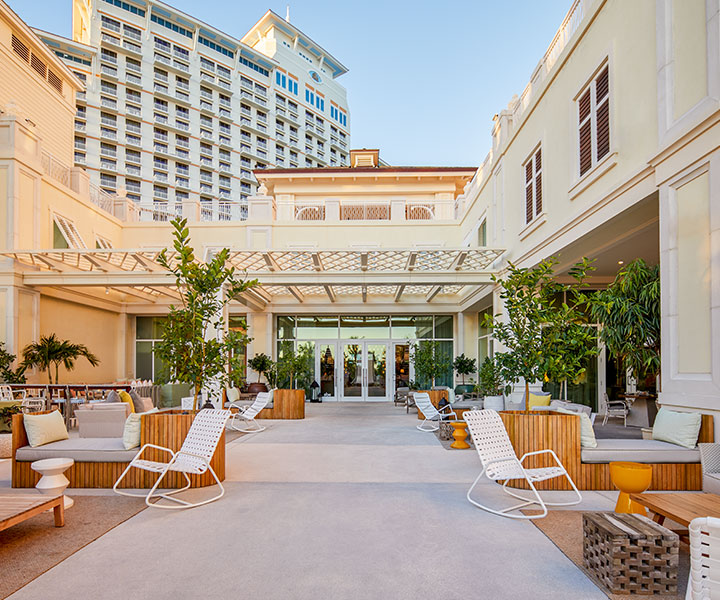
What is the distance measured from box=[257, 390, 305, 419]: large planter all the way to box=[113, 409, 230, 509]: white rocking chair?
22.7 feet

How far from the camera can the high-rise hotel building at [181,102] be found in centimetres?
4794

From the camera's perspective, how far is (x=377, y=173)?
2114 centimetres

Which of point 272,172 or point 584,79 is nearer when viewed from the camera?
point 584,79

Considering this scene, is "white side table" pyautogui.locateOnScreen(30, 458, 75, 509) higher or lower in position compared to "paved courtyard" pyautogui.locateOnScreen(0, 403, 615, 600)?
higher

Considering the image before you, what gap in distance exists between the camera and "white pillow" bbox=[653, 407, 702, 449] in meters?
5.59

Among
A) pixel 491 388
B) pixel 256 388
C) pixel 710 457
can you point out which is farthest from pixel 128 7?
pixel 710 457

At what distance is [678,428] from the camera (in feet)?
18.8

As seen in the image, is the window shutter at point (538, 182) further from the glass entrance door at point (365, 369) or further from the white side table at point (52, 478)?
the glass entrance door at point (365, 369)

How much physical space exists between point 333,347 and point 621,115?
13137 mm

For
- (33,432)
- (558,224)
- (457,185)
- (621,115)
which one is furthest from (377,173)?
(33,432)

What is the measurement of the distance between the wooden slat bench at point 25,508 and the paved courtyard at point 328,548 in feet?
1.33

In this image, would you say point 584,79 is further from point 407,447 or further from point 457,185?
point 457,185

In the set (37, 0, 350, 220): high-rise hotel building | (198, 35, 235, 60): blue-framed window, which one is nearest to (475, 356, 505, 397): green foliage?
(37, 0, 350, 220): high-rise hotel building

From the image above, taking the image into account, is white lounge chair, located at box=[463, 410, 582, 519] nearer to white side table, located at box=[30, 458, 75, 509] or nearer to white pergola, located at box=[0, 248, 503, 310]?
white side table, located at box=[30, 458, 75, 509]
